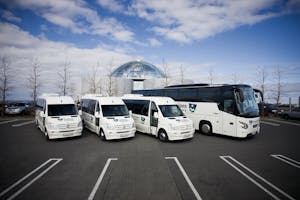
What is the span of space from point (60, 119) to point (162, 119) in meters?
5.88

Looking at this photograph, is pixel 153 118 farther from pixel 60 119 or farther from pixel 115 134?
pixel 60 119

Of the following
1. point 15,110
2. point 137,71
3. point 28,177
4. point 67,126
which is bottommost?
point 28,177

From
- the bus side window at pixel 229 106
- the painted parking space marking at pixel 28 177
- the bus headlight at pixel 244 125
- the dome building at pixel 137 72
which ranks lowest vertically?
the painted parking space marking at pixel 28 177

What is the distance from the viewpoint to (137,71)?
70875 mm

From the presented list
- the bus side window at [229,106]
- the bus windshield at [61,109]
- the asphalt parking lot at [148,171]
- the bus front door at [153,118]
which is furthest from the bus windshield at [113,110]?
the bus side window at [229,106]

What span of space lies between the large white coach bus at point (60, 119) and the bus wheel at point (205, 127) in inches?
320

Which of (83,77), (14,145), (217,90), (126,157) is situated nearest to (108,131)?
(126,157)

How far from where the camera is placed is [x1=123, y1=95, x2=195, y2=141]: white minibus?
8664 millimetres

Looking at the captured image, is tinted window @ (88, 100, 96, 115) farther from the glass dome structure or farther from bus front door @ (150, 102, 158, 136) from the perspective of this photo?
the glass dome structure

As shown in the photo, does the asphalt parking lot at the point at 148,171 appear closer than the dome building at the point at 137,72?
Yes

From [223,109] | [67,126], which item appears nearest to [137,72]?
[223,109]

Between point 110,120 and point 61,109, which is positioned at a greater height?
point 61,109

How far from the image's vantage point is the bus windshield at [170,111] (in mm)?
9422

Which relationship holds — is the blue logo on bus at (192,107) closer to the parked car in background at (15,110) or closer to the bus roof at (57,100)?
the bus roof at (57,100)
